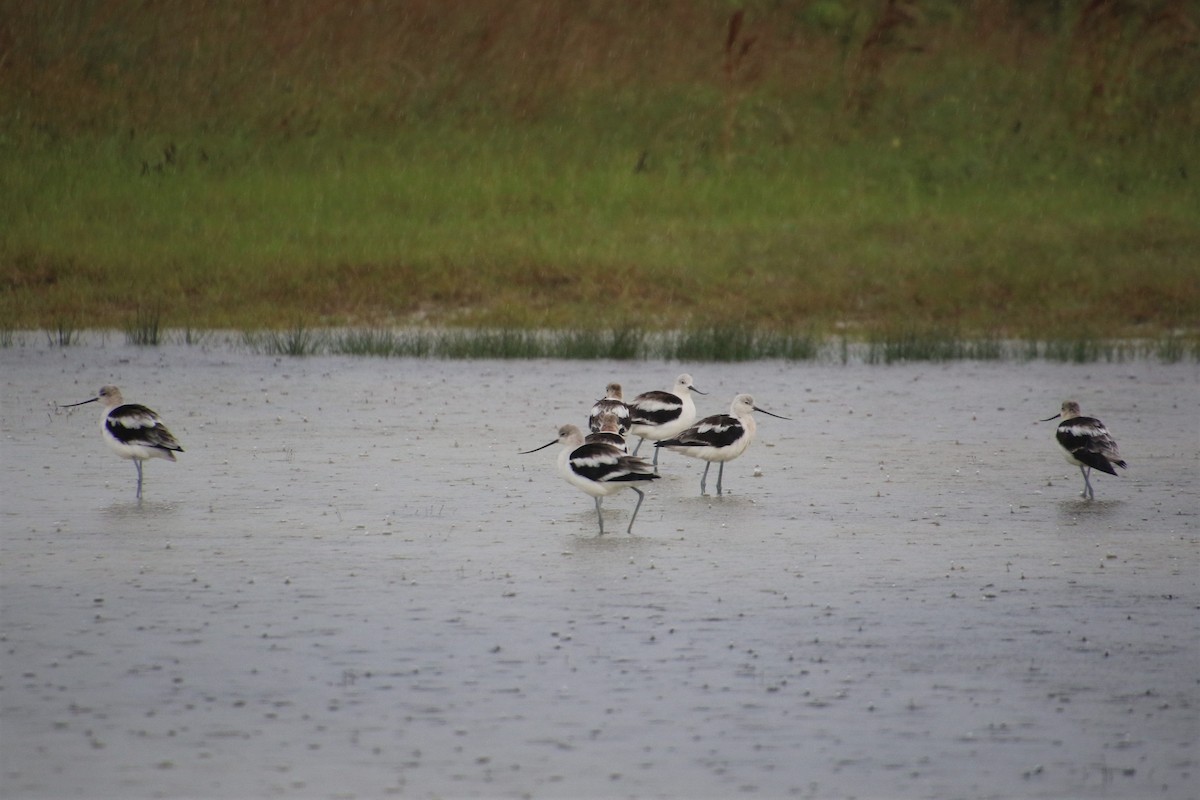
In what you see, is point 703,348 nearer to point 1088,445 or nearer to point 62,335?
point 62,335

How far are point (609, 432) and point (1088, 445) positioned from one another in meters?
3.78

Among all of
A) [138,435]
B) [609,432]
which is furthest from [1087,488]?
[138,435]

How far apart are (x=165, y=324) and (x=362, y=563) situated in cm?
2076

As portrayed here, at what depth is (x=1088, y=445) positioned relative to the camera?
47.5ft

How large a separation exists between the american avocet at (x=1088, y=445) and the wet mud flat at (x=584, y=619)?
1.01ft

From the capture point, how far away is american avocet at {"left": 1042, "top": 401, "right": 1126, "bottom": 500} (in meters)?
14.4

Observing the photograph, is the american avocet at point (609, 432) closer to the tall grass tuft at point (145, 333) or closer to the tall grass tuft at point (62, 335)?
the tall grass tuft at point (145, 333)

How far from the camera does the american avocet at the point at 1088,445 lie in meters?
14.4

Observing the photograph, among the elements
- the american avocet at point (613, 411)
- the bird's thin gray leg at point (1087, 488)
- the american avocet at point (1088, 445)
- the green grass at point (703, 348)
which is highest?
the american avocet at point (1088, 445)

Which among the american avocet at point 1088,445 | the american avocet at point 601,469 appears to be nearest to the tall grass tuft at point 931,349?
the american avocet at point 1088,445

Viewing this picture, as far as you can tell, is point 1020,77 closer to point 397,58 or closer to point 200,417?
point 397,58

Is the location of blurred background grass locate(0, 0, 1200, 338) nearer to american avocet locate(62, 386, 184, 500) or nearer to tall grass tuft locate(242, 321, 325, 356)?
tall grass tuft locate(242, 321, 325, 356)

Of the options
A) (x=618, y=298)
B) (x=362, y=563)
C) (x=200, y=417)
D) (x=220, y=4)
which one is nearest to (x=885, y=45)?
(x=220, y=4)

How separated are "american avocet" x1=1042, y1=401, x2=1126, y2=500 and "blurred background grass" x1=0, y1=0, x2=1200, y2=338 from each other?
13.1 meters
